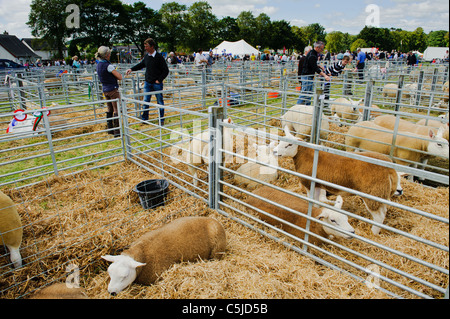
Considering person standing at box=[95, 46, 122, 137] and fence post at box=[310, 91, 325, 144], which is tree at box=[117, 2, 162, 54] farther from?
fence post at box=[310, 91, 325, 144]

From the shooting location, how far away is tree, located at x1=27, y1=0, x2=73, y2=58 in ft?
198

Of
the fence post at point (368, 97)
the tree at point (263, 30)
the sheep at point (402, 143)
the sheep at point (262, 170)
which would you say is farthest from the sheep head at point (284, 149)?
the tree at point (263, 30)

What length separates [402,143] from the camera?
5387 mm

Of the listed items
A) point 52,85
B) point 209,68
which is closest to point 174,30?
point 209,68

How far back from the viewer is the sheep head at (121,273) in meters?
2.68

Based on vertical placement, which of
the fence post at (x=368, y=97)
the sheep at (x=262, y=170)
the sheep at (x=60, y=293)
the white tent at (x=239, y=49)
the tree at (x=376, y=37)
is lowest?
the sheep at (x=60, y=293)

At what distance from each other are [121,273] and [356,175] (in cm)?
307

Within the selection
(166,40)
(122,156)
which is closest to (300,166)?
(122,156)

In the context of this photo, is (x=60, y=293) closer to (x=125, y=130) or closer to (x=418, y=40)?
(x=125, y=130)

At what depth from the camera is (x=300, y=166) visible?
439cm

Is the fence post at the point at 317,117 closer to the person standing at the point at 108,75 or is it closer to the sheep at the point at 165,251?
the sheep at the point at 165,251

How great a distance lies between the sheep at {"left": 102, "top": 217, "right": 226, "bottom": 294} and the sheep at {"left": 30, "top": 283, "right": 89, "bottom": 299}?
28 centimetres
